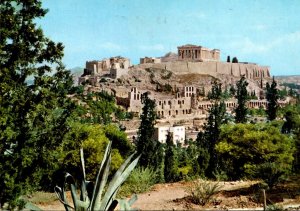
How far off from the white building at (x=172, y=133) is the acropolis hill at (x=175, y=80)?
963 centimetres

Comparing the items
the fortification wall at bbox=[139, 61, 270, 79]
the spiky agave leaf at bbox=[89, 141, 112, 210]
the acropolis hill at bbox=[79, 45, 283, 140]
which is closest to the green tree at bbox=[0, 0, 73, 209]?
the spiky agave leaf at bbox=[89, 141, 112, 210]

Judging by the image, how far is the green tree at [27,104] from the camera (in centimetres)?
675

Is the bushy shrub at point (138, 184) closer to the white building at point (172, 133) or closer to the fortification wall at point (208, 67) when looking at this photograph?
the white building at point (172, 133)

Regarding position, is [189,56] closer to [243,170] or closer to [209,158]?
[209,158]

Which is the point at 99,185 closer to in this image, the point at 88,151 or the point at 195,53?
the point at 88,151

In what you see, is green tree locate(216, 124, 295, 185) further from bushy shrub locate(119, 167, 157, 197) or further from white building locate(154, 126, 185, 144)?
white building locate(154, 126, 185, 144)

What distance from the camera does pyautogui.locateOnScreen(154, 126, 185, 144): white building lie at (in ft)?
194

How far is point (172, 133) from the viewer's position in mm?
59156

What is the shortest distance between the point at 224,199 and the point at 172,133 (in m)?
49.9

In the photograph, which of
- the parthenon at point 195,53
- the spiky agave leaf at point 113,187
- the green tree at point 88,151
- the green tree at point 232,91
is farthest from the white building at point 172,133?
the spiky agave leaf at point 113,187

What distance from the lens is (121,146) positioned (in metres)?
19.5

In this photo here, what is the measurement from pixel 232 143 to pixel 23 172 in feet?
34.9

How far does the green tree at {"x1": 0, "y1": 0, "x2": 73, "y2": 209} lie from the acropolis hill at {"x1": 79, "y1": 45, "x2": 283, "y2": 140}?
62.6m

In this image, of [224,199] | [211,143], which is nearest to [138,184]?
[224,199]
